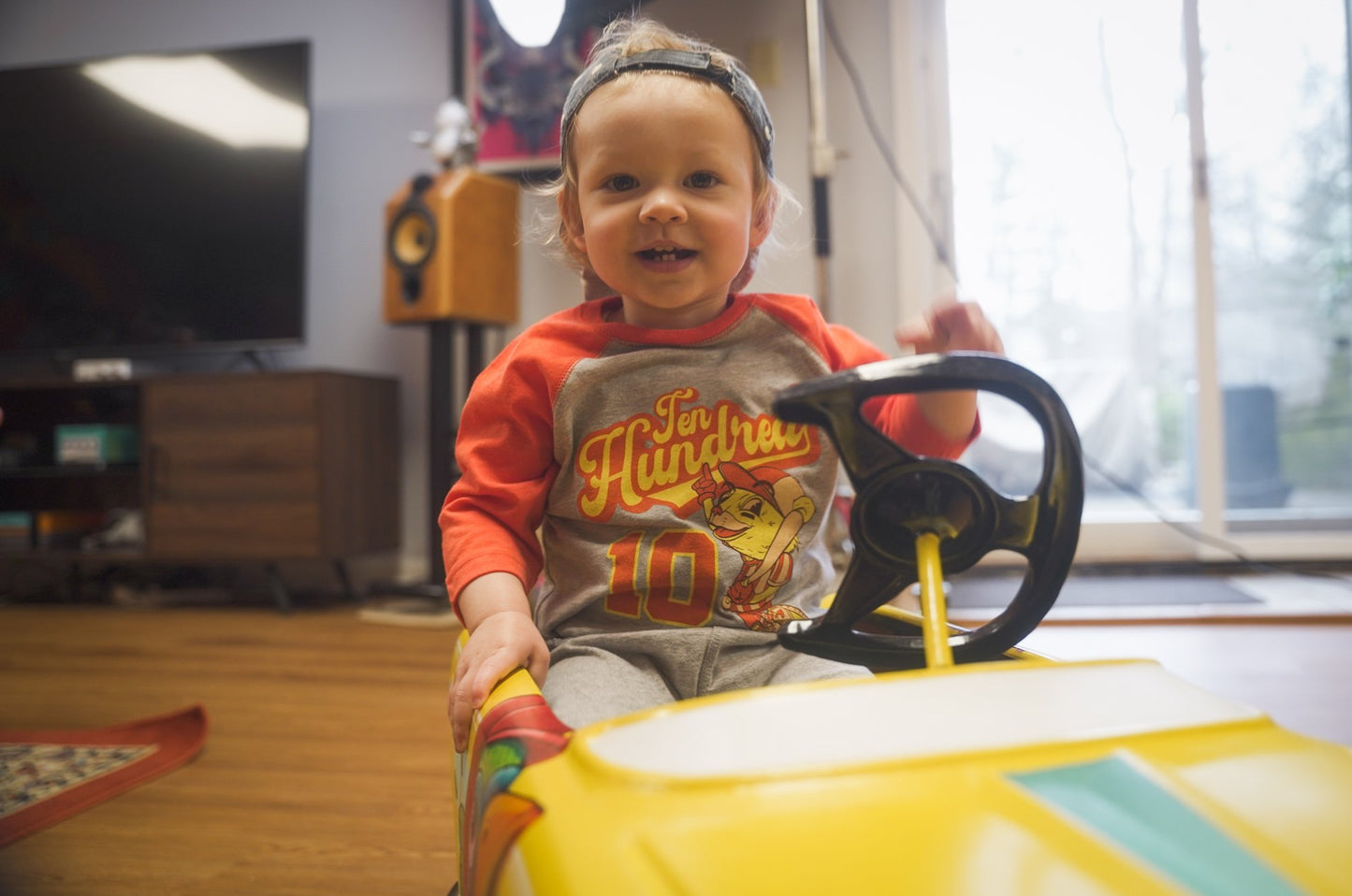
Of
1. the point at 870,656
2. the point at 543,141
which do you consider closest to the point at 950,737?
the point at 870,656

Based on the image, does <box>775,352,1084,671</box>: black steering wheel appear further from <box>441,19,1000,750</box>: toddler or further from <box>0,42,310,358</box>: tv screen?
<box>0,42,310,358</box>: tv screen

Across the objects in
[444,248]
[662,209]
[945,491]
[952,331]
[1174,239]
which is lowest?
[945,491]

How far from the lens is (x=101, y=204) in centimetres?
280

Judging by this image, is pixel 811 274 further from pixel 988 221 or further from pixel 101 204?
pixel 101 204

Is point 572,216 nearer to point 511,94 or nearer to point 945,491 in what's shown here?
point 945,491

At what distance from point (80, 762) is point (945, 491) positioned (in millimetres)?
1241

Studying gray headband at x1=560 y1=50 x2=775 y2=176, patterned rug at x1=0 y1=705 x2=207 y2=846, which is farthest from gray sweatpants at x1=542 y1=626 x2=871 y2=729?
patterned rug at x1=0 y1=705 x2=207 y2=846

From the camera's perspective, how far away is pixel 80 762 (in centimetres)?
122

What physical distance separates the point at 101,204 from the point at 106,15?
875 millimetres

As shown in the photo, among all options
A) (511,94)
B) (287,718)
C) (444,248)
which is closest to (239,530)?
(444,248)

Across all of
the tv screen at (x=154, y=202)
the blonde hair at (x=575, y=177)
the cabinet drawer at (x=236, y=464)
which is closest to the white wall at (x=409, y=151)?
the tv screen at (x=154, y=202)

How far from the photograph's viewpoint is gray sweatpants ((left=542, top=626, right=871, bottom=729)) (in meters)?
0.66

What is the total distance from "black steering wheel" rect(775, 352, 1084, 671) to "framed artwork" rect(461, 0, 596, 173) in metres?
2.44

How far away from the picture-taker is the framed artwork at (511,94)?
274cm
